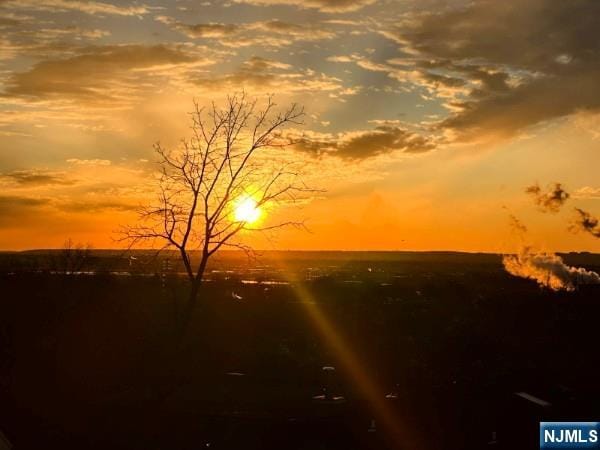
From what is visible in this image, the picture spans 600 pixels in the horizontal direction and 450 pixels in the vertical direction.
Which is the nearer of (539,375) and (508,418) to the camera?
(508,418)

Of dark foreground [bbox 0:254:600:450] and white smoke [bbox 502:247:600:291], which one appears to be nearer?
dark foreground [bbox 0:254:600:450]

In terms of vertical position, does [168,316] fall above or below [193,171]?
below

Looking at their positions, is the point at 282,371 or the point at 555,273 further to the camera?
the point at 555,273

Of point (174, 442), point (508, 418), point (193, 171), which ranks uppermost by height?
point (193, 171)

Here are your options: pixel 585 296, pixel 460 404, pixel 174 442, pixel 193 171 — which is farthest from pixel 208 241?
pixel 585 296

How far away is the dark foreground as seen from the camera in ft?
67.6

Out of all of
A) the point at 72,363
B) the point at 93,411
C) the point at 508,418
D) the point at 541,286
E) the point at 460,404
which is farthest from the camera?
the point at 541,286

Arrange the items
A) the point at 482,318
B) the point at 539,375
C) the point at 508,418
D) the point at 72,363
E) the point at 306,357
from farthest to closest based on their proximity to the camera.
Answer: the point at 482,318 → the point at 306,357 → the point at 539,375 → the point at 72,363 → the point at 508,418

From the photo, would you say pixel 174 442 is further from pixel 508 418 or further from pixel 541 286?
pixel 541 286

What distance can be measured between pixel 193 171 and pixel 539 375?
24715 millimetres

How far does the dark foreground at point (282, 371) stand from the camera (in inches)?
811

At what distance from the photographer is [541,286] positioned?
8325 cm

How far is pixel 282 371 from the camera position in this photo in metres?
36.3

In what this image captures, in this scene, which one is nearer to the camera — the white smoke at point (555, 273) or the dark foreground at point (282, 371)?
the dark foreground at point (282, 371)
